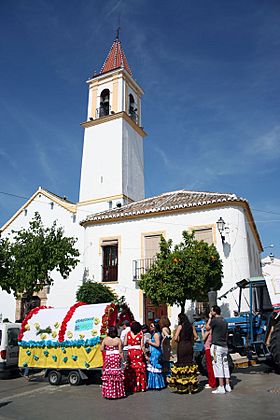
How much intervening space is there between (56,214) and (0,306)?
7374 millimetres

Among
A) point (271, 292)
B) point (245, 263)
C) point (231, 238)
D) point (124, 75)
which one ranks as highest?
point (124, 75)

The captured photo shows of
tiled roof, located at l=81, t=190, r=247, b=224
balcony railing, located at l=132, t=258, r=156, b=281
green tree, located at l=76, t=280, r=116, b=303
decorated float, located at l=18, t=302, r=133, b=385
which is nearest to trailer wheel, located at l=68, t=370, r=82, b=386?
decorated float, located at l=18, t=302, r=133, b=385

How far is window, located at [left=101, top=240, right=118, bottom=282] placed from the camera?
19.9m

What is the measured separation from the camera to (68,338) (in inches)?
369

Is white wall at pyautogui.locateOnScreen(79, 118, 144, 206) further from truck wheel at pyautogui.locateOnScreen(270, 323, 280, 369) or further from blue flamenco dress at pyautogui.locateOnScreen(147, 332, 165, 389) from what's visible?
blue flamenco dress at pyautogui.locateOnScreen(147, 332, 165, 389)

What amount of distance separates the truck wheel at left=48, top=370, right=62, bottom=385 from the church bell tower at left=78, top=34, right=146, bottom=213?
1552 cm

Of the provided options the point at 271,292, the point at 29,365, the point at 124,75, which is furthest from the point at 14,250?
the point at 124,75

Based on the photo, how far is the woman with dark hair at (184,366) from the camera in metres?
7.63

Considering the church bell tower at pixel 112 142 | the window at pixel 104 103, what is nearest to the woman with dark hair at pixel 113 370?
the church bell tower at pixel 112 142

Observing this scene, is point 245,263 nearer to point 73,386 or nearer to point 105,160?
point 73,386

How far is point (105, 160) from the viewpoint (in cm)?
2631

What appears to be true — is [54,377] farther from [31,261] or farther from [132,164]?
[132,164]

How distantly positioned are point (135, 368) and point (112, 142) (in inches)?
788

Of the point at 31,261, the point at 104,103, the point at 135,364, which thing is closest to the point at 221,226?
the point at 31,261
